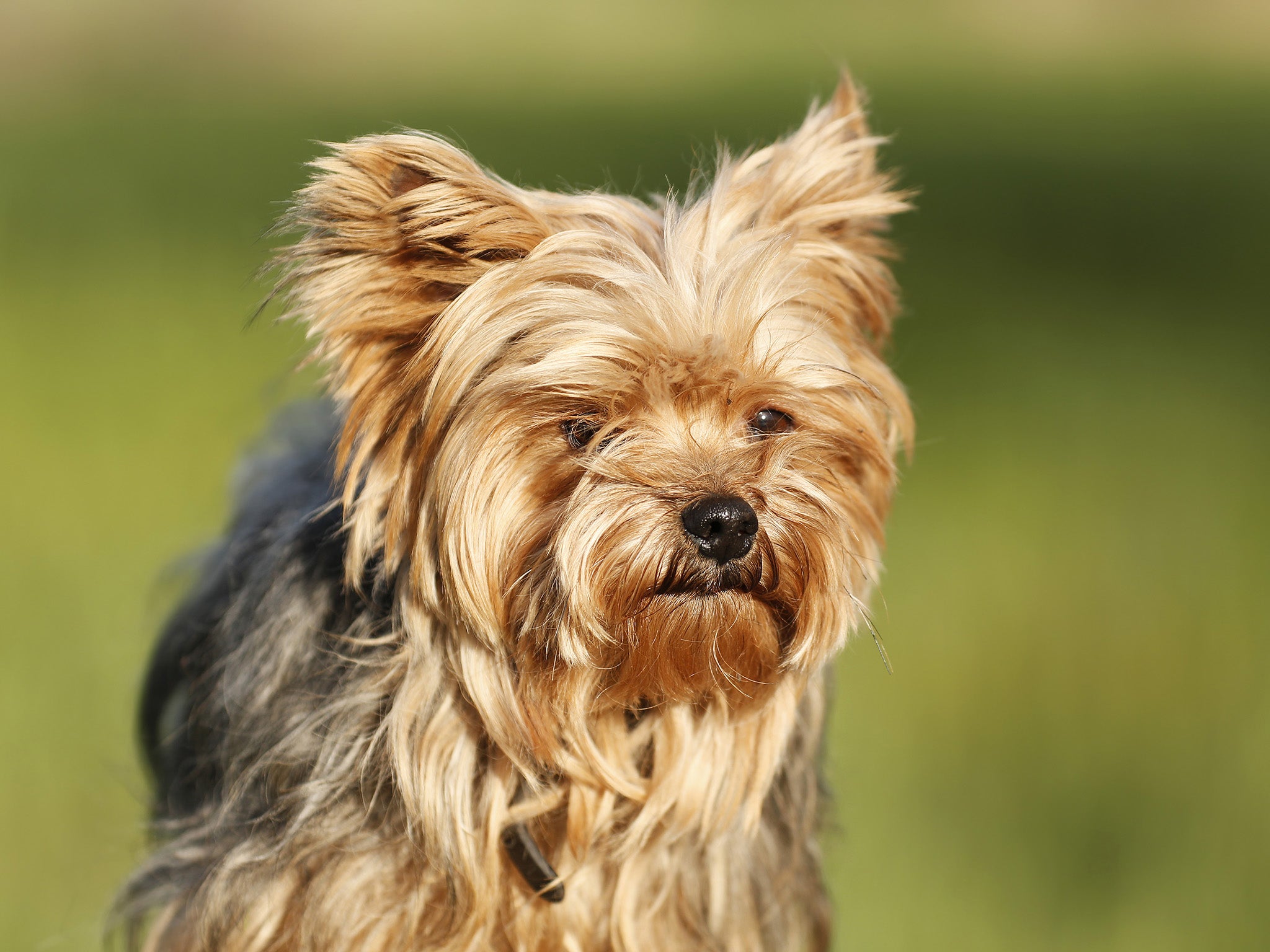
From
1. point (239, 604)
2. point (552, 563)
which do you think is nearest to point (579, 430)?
point (552, 563)

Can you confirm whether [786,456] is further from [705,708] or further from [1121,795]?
[1121,795]

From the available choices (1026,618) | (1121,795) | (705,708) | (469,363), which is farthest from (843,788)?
(469,363)

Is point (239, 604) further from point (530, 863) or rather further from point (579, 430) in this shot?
point (579, 430)

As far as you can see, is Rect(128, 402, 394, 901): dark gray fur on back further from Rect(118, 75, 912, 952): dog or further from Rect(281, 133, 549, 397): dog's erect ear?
Rect(281, 133, 549, 397): dog's erect ear

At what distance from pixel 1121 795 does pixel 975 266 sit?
21.1ft

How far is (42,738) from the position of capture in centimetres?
444

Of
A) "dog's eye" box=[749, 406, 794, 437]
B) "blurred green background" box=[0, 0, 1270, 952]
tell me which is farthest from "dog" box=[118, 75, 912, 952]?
"blurred green background" box=[0, 0, 1270, 952]

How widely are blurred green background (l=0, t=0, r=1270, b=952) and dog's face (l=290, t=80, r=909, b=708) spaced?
0.36 m

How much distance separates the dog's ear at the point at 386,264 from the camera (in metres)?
2.49

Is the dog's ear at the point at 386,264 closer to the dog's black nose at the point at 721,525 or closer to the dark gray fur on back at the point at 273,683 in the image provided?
the dark gray fur on back at the point at 273,683

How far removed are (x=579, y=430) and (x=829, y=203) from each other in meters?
0.70

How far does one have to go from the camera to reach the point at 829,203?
279 centimetres

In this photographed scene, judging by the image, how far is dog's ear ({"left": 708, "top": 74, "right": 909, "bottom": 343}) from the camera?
2729 millimetres

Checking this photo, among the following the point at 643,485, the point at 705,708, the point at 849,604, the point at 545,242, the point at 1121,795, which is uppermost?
the point at 545,242
